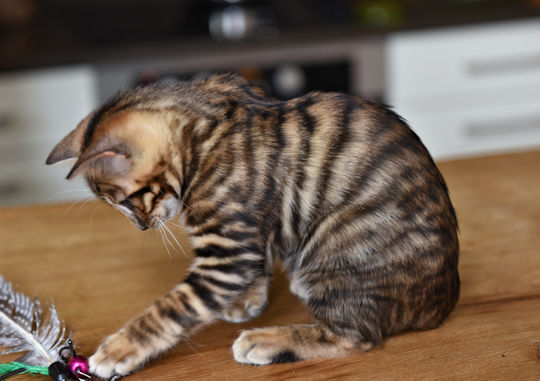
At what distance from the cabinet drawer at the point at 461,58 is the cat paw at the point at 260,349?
1.65m

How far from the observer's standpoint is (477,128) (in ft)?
8.03

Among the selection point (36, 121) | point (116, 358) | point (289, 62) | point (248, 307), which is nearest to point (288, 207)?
point (248, 307)

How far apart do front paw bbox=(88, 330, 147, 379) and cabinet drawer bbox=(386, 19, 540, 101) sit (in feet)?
5.66

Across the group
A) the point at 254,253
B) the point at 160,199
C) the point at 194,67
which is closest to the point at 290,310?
the point at 254,253

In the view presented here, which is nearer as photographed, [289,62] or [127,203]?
[127,203]

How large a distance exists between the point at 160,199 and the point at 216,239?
11 cm

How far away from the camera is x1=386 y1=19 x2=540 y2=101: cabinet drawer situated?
2275 millimetres

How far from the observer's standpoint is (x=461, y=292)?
919mm

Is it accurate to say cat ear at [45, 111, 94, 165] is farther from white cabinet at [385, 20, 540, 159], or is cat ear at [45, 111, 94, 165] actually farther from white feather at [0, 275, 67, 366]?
white cabinet at [385, 20, 540, 159]

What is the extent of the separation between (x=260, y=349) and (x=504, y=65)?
1.95 metres

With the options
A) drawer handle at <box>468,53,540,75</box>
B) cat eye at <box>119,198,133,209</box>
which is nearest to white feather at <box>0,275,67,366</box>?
cat eye at <box>119,198,133,209</box>

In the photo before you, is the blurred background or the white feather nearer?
the white feather

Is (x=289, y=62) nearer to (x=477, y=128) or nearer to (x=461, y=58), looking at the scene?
(x=461, y=58)

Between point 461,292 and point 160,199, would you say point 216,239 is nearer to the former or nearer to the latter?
point 160,199
